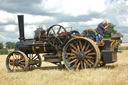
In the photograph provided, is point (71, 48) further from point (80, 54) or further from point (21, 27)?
point (21, 27)

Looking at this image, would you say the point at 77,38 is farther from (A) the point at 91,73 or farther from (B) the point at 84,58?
(A) the point at 91,73

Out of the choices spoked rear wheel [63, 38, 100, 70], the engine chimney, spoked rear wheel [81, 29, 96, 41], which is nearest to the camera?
spoked rear wheel [63, 38, 100, 70]

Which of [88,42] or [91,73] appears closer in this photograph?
[91,73]

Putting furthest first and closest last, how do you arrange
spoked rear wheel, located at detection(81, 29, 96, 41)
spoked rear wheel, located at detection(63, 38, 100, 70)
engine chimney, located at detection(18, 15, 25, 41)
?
1. engine chimney, located at detection(18, 15, 25, 41)
2. spoked rear wheel, located at detection(81, 29, 96, 41)
3. spoked rear wheel, located at detection(63, 38, 100, 70)

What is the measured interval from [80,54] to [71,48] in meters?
0.72

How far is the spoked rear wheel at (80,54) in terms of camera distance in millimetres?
9719

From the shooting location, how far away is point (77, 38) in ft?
33.0

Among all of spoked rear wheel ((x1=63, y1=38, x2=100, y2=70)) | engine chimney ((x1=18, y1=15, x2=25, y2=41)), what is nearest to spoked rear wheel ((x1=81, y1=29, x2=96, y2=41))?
spoked rear wheel ((x1=63, y1=38, x2=100, y2=70))

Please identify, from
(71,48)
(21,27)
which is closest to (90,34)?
(71,48)

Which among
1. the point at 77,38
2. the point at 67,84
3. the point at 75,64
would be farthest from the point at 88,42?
the point at 67,84

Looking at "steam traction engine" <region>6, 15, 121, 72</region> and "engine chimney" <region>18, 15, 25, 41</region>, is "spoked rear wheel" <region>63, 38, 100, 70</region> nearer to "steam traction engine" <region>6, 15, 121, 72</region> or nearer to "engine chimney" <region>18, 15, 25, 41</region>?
"steam traction engine" <region>6, 15, 121, 72</region>

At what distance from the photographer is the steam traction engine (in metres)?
9.76

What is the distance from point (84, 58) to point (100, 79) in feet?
8.86

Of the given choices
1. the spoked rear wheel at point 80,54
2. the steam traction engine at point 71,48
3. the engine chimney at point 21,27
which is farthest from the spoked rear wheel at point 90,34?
the engine chimney at point 21,27
